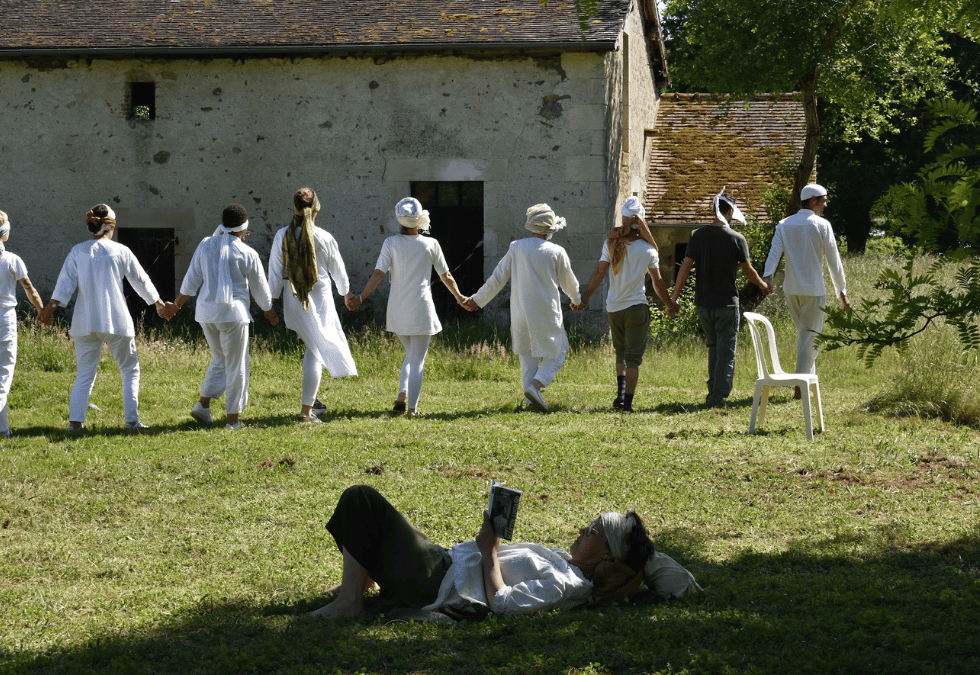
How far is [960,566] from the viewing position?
574 cm

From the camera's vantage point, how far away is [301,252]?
9555 mm

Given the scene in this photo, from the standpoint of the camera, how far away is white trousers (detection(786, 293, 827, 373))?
10695 mm

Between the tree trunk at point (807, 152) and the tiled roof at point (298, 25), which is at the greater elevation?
the tiled roof at point (298, 25)

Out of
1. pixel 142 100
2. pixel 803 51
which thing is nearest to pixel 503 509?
pixel 142 100

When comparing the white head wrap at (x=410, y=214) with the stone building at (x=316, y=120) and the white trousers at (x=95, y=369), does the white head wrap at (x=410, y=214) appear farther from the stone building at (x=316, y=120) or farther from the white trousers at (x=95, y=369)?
the stone building at (x=316, y=120)

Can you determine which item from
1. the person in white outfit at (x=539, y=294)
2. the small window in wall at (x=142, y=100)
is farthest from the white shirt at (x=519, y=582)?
the small window in wall at (x=142, y=100)

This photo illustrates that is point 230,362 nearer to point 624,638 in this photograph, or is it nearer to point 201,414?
point 201,414

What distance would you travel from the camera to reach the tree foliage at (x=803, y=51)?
57.6 feet

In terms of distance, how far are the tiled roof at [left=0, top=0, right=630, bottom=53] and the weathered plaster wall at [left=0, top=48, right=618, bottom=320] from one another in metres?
0.44

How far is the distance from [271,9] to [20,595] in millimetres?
13975

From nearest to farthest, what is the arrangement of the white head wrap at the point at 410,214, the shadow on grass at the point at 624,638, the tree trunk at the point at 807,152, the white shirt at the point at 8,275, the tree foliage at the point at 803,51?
the shadow on grass at the point at 624,638 < the white shirt at the point at 8,275 < the white head wrap at the point at 410,214 < the tree foliage at the point at 803,51 < the tree trunk at the point at 807,152

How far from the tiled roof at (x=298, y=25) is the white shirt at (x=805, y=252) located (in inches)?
235

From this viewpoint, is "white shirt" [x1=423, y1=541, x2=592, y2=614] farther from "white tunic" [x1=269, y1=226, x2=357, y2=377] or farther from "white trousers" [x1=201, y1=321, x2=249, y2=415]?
"white tunic" [x1=269, y1=226, x2=357, y2=377]

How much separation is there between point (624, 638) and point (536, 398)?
5.76 m
